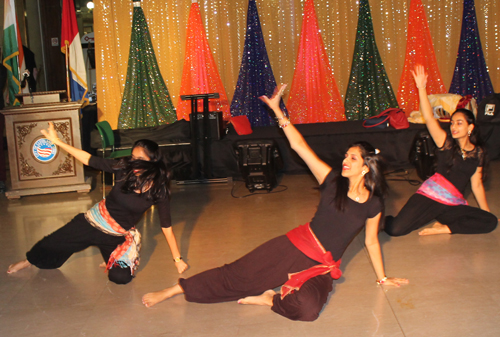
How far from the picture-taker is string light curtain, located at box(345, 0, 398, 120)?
7.64m

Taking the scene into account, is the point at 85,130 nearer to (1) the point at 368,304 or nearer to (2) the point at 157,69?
(2) the point at 157,69

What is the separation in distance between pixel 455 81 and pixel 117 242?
651cm

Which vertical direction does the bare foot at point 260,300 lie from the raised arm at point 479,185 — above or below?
below

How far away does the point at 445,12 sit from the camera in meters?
7.67

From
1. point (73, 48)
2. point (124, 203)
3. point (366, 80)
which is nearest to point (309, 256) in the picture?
point (124, 203)

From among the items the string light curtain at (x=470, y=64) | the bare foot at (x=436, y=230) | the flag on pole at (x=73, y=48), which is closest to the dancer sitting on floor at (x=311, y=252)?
the bare foot at (x=436, y=230)

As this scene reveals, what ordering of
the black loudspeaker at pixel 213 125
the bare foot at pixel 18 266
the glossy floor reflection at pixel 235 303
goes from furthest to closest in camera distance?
the black loudspeaker at pixel 213 125 < the bare foot at pixel 18 266 < the glossy floor reflection at pixel 235 303

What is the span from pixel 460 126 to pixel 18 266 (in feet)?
11.4

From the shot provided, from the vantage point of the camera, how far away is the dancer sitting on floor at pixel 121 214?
3.12 metres

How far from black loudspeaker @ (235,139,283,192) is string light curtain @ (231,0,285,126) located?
2259 mm

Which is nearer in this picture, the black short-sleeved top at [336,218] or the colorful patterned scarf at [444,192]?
the black short-sleeved top at [336,218]

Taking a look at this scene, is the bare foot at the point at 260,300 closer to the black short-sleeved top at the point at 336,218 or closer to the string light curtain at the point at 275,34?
the black short-sleeved top at the point at 336,218

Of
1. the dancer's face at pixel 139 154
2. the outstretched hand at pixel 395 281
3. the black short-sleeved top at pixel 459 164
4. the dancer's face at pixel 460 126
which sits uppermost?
the dancer's face at pixel 460 126

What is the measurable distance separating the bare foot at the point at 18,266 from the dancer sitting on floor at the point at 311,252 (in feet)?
4.62
